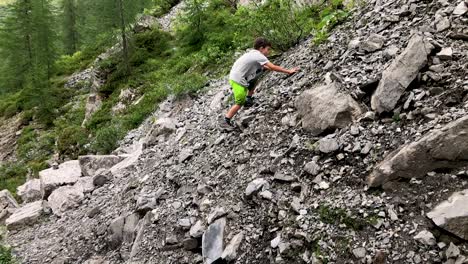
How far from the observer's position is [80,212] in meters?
12.3

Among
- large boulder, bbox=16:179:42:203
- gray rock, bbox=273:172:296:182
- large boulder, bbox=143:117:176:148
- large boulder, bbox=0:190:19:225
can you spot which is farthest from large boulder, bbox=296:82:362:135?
large boulder, bbox=0:190:19:225

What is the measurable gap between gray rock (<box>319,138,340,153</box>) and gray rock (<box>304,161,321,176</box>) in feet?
0.96

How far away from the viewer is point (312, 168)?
20.9 feet

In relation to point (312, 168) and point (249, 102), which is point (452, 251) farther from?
point (249, 102)

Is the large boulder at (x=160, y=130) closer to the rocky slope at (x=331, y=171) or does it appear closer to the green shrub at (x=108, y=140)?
the rocky slope at (x=331, y=171)

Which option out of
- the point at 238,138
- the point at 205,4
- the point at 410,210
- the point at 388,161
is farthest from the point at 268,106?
the point at 205,4

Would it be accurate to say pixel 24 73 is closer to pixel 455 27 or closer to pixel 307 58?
pixel 307 58

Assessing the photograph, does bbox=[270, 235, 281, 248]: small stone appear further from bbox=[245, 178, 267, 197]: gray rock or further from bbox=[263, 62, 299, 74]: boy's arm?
bbox=[263, 62, 299, 74]: boy's arm

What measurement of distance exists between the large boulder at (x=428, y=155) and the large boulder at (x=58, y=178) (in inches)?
506

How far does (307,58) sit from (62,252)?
27.8 ft

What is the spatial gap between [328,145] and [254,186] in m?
1.58

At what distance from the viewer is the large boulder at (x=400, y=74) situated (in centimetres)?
620

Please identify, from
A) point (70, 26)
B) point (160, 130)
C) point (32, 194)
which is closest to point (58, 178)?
point (32, 194)

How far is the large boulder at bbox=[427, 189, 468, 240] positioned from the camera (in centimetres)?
440
